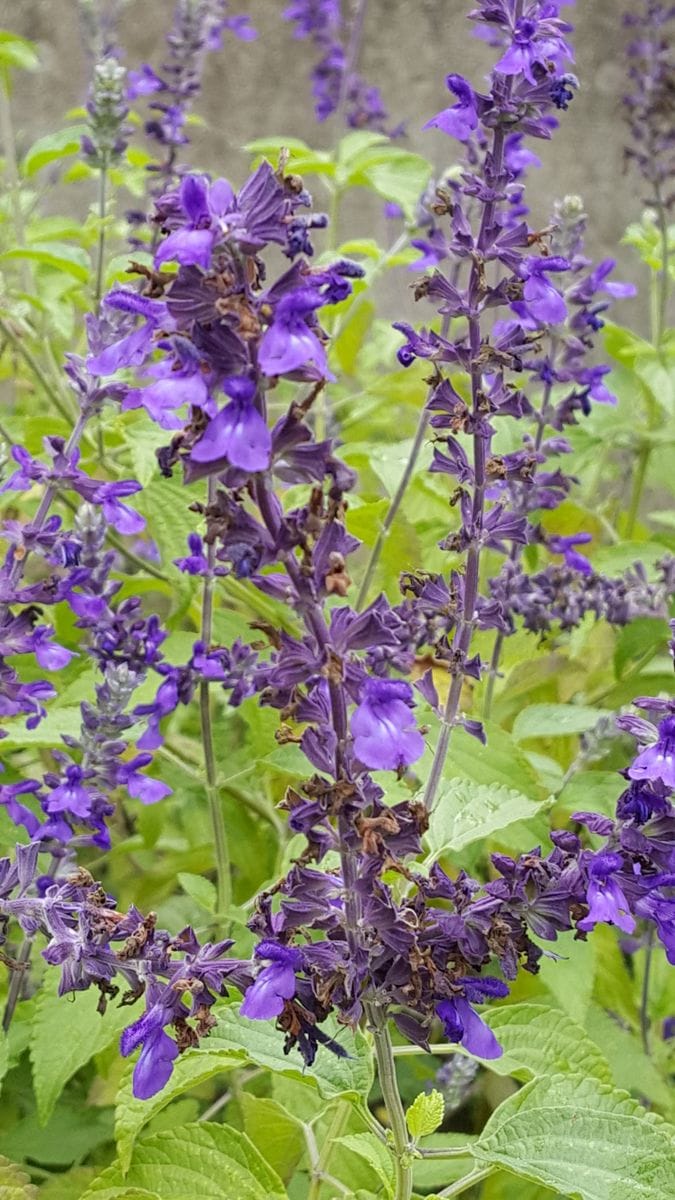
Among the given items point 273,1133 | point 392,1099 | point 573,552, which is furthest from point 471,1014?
point 573,552

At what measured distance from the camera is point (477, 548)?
1.07m

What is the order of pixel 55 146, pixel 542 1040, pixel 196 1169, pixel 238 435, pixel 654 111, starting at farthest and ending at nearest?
pixel 654 111
pixel 55 146
pixel 542 1040
pixel 196 1169
pixel 238 435

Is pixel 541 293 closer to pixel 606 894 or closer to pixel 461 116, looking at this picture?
pixel 461 116

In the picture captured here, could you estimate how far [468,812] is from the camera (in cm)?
115

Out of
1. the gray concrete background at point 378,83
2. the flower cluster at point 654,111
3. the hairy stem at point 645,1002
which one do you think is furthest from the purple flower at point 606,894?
the gray concrete background at point 378,83

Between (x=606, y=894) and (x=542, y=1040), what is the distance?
0.40 metres

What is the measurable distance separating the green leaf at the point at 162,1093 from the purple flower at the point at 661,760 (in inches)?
Result: 15.8

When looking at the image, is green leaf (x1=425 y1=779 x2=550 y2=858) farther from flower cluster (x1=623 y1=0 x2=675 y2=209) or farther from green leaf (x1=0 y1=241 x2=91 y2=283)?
flower cluster (x1=623 y1=0 x2=675 y2=209)

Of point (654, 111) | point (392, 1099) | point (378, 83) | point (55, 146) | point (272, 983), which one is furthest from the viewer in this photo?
point (378, 83)

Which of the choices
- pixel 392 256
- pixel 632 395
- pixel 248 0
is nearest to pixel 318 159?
pixel 392 256

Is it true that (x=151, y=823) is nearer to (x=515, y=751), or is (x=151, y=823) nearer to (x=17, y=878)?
(x=515, y=751)

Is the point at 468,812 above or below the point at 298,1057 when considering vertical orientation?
above

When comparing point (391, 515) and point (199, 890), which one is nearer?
point (199, 890)

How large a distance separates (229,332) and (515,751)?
83cm
